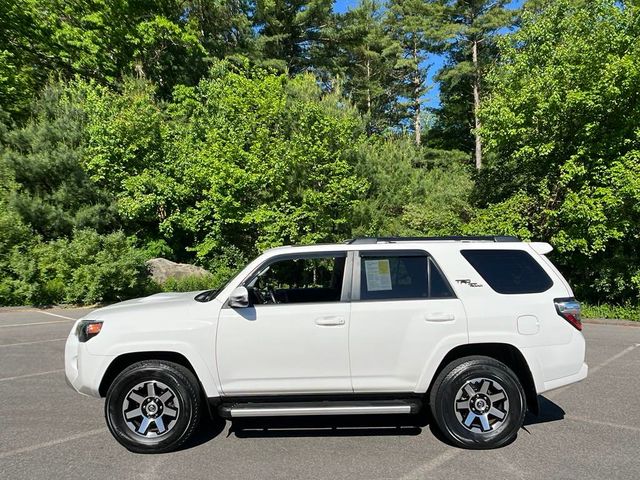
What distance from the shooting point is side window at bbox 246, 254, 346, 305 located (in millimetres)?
4289

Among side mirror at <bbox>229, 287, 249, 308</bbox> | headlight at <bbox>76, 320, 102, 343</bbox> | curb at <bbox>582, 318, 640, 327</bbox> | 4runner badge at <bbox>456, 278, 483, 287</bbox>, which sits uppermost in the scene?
4runner badge at <bbox>456, 278, 483, 287</bbox>

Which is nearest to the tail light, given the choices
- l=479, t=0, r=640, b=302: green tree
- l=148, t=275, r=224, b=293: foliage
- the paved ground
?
the paved ground

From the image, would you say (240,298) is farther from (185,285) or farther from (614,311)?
(614,311)

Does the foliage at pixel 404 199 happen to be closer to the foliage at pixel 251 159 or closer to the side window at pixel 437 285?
the foliage at pixel 251 159

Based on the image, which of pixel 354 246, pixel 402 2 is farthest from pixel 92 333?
pixel 402 2

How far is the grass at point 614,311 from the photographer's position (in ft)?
38.3

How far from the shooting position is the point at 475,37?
30812 mm

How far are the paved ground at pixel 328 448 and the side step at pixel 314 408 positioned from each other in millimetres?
356

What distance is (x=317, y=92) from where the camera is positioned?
1712 cm

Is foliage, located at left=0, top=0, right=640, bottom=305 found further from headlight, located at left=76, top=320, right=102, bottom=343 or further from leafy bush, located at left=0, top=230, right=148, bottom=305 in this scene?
headlight, located at left=76, top=320, right=102, bottom=343

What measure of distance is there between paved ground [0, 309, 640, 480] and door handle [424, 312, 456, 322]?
1.13 m

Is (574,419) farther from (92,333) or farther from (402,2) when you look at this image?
(402,2)

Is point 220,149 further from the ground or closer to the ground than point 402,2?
closer to the ground

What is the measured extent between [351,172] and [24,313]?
1112 cm
